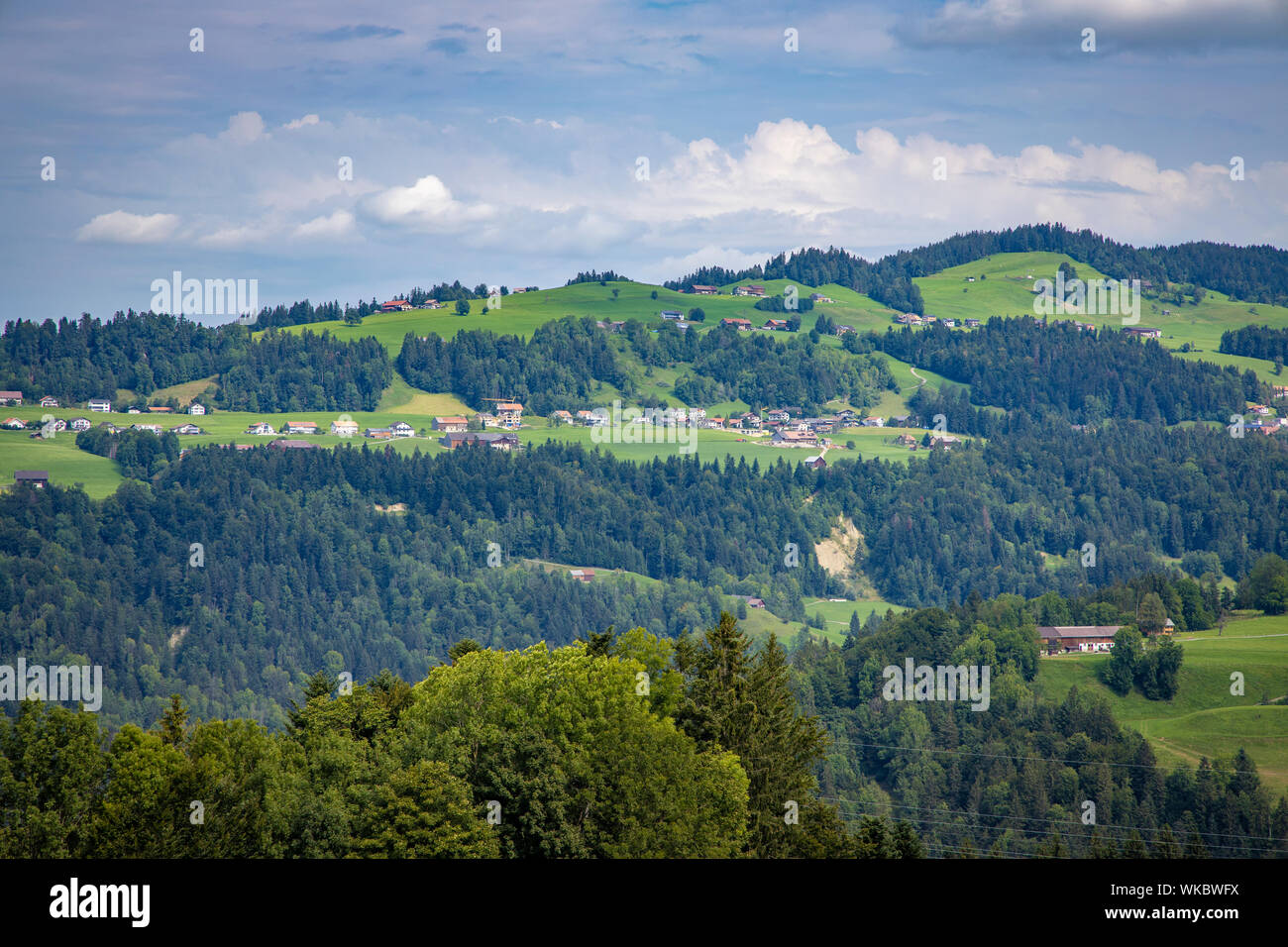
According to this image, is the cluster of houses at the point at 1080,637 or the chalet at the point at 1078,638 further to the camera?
the chalet at the point at 1078,638

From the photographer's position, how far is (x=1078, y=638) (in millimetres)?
185750

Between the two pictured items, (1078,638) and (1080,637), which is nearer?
(1078,638)

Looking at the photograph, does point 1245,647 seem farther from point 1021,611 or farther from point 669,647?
point 669,647

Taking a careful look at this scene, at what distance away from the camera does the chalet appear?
602 ft

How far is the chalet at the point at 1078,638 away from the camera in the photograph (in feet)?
602

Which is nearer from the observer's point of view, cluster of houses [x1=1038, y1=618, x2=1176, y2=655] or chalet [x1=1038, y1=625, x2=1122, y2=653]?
cluster of houses [x1=1038, y1=618, x2=1176, y2=655]
